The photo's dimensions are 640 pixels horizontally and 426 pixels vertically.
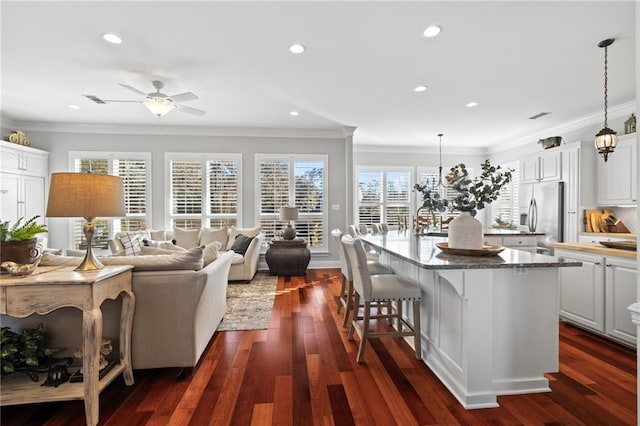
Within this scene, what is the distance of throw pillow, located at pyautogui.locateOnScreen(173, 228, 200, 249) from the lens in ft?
17.4

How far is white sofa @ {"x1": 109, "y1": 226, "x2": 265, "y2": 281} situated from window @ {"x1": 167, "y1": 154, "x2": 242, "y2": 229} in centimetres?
46

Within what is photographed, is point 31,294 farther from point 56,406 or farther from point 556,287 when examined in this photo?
point 556,287

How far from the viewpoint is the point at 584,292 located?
2836 millimetres

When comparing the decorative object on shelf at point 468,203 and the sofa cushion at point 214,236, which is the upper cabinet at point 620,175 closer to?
the decorative object on shelf at point 468,203

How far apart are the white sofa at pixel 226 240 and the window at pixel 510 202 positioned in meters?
5.23

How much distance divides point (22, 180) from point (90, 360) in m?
5.35

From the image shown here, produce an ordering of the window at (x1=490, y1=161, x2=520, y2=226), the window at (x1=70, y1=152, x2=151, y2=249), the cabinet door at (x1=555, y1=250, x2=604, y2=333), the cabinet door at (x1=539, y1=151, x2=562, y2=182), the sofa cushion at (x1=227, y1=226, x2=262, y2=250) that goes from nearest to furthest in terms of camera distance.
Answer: the cabinet door at (x1=555, y1=250, x2=604, y2=333)
the cabinet door at (x1=539, y1=151, x2=562, y2=182)
the sofa cushion at (x1=227, y1=226, x2=262, y2=250)
the window at (x1=70, y1=152, x2=151, y2=249)
the window at (x1=490, y1=161, x2=520, y2=226)

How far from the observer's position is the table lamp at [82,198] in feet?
5.88

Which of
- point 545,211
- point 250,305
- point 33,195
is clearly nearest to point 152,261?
point 250,305

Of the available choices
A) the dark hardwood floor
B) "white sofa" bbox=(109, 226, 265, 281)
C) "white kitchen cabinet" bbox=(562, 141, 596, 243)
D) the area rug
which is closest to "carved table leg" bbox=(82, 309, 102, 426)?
the dark hardwood floor

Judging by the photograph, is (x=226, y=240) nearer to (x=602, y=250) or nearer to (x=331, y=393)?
(x=331, y=393)

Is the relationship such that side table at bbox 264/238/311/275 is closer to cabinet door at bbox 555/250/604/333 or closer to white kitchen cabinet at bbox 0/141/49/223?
cabinet door at bbox 555/250/604/333

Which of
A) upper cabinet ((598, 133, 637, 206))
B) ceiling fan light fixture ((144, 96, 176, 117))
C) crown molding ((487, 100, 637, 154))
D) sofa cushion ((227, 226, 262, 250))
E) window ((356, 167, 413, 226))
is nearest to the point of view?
ceiling fan light fixture ((144, 96, 176, 117))

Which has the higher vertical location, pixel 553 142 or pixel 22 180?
pixel 553 142
